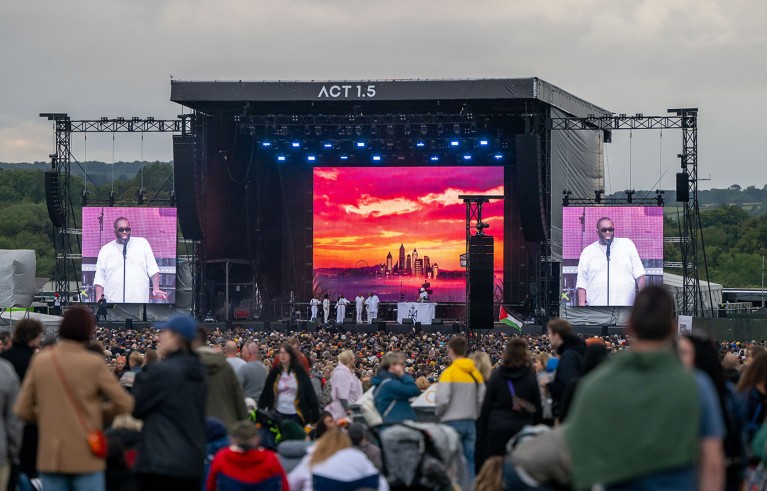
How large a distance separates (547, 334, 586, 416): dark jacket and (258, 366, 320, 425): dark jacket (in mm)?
2090

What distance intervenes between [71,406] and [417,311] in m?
32.6

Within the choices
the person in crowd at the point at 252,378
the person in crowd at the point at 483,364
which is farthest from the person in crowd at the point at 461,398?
the person in crowd at the point at 252,378

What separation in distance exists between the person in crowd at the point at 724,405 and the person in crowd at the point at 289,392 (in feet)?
14.5

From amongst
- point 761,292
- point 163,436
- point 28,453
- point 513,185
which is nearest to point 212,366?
point 28,453

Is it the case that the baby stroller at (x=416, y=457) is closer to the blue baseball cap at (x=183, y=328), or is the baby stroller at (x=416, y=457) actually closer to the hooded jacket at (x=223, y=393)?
the hooded jacket at (x=223, y=393)

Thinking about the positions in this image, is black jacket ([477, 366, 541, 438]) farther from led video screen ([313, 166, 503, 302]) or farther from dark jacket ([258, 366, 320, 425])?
led video screen ([313, 166, 503, 302])

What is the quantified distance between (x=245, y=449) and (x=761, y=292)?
6562cm

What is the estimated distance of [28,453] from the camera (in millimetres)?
8273

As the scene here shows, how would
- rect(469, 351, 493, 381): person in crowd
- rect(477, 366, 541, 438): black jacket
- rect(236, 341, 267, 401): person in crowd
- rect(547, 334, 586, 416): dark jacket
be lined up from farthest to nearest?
1. rect(236, 341, 267, 401): person in crowd
2. rect(469, 351, 493, 381): person in crowd
3. rect(477, 366, 541, 438): black jacket
4. rect(547, 334, 586, 416): dark jacket

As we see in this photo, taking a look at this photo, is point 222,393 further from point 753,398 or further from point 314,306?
point 314,306

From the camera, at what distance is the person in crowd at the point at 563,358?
909cm

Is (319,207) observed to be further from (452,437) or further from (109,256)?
(452,437)

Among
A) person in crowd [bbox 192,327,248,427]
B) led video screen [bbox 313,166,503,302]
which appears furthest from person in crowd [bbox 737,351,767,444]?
led video screen [bbox 313,166,503,302]

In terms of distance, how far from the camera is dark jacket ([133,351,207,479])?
6547 millimetres
